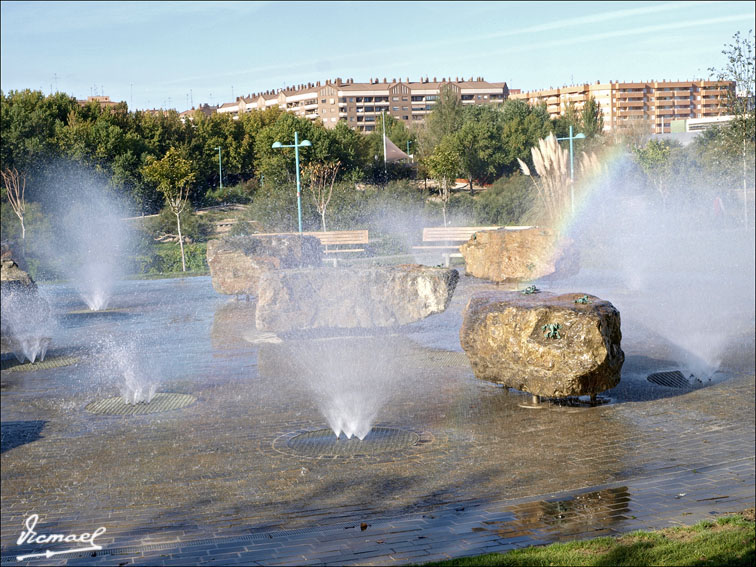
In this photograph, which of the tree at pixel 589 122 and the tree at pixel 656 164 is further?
the tree at pixel 589 122

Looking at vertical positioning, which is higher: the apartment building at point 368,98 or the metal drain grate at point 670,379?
the apartment building at point 368,98

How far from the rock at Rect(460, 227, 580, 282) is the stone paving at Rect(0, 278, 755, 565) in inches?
291

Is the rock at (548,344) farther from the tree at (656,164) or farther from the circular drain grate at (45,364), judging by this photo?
the tree at (656,164)

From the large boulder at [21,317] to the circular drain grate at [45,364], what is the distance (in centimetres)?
29

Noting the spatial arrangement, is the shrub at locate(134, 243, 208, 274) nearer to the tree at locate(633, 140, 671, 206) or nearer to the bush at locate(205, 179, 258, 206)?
the bush at locate(205, 179, 258, 206)

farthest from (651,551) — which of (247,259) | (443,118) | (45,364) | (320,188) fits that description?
(443,118)

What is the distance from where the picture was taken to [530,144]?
50.8 meters

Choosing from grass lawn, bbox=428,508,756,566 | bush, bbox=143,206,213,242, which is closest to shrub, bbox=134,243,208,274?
bush, bbox=143,206,213,242

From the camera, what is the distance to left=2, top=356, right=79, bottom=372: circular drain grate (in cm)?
980

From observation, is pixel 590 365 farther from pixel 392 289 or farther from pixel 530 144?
pixel 530 144

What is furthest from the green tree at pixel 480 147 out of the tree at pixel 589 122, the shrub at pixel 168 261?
the shrub at pixel 168 261

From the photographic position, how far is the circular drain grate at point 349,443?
20.6 ft

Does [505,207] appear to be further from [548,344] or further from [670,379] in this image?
[548,344]

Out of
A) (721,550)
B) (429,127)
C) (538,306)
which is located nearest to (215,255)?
(538,306)
